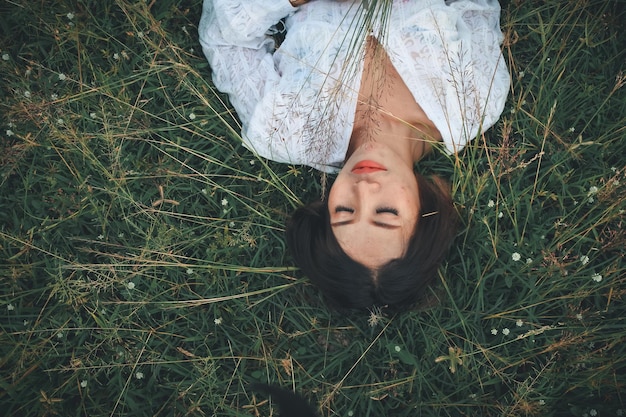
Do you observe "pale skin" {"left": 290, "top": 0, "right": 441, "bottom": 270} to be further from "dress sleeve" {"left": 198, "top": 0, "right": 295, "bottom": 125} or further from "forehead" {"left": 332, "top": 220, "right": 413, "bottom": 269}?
"dress sleeve" {"left": 198, "top": 0, "right": 295, "bottom": 125}

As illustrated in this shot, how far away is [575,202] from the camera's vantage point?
290 centimetres

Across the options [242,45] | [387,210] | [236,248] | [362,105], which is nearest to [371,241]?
[387,210]

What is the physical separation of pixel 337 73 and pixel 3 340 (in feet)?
7.54

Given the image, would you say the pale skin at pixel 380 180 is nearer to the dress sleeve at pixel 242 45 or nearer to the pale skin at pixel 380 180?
the pale skin at pixel 380 180

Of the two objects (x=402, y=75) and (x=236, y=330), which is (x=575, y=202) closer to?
(x=402, y=75)

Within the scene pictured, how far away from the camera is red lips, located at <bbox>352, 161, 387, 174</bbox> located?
8.42 feet

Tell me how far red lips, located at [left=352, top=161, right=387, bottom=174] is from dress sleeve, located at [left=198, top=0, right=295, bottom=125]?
709 mm

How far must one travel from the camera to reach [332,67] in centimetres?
285

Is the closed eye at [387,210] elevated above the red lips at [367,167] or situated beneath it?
situated beneath

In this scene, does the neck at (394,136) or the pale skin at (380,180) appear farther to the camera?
the neck at (394,136)

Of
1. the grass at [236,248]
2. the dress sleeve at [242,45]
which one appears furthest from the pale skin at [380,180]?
the dress sleeve at [242,45]

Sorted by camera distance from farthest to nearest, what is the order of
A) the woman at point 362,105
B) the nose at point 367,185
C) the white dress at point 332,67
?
1. the white dress at point 332,67
2. the woman at point 362,105
3. the nose at point 367,185

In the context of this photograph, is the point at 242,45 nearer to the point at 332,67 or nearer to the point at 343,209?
the point at 332,67

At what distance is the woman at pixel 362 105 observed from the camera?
2686mm
